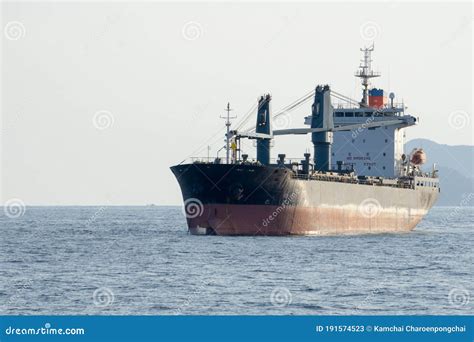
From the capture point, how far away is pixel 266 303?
1059 inches

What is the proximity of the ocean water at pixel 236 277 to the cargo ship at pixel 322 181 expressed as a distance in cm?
195

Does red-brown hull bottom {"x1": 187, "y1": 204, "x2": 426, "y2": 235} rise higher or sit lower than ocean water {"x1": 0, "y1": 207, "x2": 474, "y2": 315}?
higher

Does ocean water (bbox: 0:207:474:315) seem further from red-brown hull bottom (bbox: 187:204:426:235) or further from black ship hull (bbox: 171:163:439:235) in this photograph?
black ship hull (bbox: 171:163:439:235)

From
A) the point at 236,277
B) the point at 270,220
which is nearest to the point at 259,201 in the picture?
the point at 270,220

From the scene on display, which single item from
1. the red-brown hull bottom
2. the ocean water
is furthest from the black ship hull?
the ocean water

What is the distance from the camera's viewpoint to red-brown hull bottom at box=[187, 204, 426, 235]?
50.9 m

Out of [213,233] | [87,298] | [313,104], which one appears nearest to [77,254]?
[213,233]

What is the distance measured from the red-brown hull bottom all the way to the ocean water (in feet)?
4.48

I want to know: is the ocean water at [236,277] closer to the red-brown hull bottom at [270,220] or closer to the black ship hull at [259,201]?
the red-brown hull bottom at [270,220]

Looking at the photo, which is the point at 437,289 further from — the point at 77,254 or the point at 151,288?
the point at 77,254

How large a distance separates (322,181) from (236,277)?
80.6 feet

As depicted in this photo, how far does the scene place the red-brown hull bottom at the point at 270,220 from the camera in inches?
2005

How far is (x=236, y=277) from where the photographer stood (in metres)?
32.8
